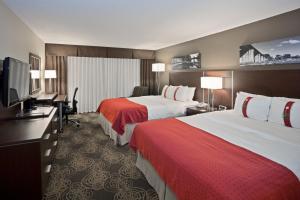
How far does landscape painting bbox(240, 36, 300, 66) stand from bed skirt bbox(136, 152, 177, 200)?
103 inches

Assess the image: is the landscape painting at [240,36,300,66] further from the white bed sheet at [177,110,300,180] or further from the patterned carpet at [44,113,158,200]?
the patterned carpet at [44,113,158,200]

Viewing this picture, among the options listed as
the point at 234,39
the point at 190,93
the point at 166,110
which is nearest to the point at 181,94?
the point at 190,93

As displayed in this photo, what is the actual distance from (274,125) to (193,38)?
3045 millimetres

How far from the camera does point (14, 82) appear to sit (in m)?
2.31

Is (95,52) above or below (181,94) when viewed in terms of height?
above

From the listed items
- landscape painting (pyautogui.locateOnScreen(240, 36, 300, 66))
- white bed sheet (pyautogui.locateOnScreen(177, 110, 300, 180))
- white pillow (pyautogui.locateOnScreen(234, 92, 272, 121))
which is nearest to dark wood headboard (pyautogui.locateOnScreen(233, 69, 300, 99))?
landscape painting (pyautogui.locateOnScreen(240, 36, 300, 66))

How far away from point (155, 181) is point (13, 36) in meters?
3.01

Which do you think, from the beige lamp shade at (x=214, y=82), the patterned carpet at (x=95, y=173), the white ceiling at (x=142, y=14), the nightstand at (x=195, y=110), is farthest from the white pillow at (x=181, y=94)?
the patterned carpet at (x=95, y=173)

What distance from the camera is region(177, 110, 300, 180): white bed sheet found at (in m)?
1.64

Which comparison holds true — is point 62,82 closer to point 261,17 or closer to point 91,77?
point 91,77

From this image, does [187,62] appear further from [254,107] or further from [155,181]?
[155,181]

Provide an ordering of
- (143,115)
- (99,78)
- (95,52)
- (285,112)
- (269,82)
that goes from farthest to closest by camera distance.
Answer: (99,78) < (95,52) < (143,115) < (269,82) < (285,112)

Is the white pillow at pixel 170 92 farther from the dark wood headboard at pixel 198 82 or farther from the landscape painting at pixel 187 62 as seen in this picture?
the landscape painting at pixel 187 62

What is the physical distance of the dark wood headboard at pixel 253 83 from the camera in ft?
9.34
